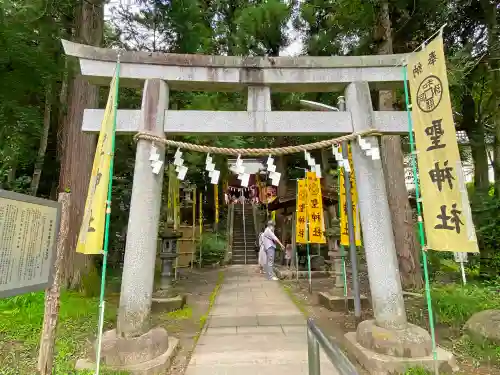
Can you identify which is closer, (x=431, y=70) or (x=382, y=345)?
(x=431, y=70)

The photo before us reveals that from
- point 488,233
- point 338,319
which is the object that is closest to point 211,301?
point 338,319

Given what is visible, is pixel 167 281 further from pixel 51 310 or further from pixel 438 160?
pixel 438 160

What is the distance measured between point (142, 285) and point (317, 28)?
1055cm

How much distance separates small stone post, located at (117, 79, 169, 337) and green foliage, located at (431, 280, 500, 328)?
4.84 meters

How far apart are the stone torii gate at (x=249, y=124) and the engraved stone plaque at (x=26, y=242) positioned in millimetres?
1499

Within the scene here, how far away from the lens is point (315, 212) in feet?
31.3

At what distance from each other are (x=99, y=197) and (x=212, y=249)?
1420 centimetres

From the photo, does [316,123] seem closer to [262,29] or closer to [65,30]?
[65,30]

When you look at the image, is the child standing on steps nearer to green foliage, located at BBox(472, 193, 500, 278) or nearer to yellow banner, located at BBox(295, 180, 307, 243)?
yellow banner, located at BBox(295, 180, 307, 243)

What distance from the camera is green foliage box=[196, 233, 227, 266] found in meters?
16.4

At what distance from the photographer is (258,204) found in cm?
2467

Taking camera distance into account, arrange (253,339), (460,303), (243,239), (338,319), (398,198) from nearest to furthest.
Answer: (253,339) < (460,303) < (338,319) < (398,198) < (243,239)

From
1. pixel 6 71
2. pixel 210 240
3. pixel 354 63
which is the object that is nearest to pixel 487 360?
pixel 354 63

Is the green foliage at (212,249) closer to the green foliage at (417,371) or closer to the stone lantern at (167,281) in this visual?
the stone lantern at (167,281)
